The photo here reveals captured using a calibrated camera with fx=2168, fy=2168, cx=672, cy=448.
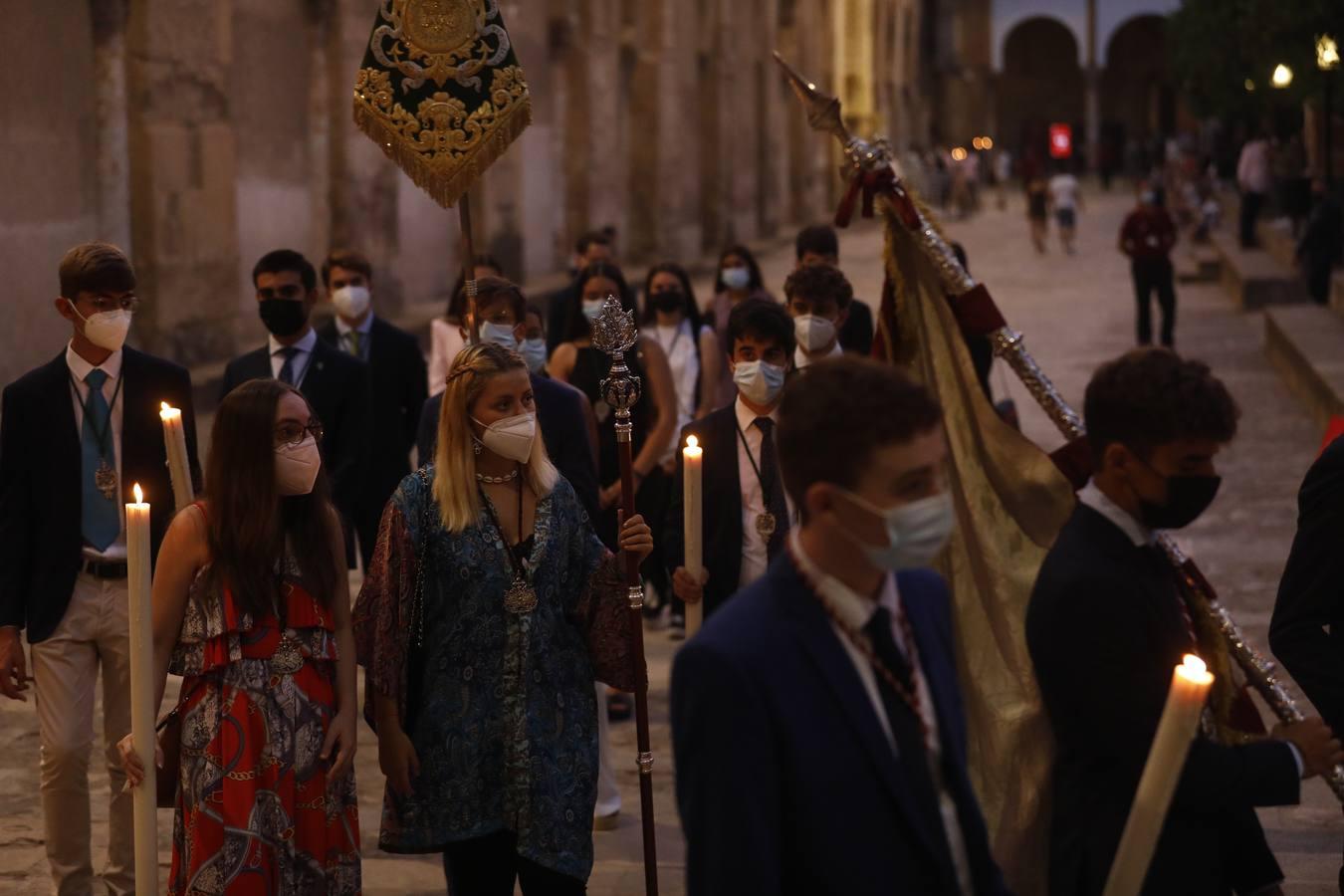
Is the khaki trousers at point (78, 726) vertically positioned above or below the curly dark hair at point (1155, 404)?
below

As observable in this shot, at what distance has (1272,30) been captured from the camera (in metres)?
23.7

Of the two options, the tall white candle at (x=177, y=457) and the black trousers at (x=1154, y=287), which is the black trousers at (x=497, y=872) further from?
the black trousers at (x=1154, y=287)

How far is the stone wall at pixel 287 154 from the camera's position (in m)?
14.1

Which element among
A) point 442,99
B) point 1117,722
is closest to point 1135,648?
point 1117,722

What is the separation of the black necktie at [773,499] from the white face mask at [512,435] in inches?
41.1

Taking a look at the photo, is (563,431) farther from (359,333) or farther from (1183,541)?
(1183,541)

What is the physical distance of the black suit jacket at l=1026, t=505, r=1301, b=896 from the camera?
355cm

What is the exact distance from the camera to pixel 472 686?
16.2 ft

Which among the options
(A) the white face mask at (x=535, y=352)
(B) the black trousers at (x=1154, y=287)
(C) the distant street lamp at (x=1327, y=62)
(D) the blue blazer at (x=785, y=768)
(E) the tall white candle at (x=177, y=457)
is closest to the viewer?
(D) the blue blazer at (x=785, y=768)

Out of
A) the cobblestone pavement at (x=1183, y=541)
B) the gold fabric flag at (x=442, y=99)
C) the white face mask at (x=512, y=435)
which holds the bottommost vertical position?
the cobblestone pavement at (x=1183, y=541)

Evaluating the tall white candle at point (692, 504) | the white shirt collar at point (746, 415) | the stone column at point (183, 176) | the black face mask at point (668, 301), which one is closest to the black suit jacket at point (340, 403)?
the white shirt collar at point (746, 415)

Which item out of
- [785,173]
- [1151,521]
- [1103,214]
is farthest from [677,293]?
[1103,214]

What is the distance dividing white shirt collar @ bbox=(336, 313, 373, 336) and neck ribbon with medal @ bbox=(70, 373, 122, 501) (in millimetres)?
2682

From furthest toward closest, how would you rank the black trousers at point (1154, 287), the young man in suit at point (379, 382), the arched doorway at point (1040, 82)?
the arched doorway at point (1040, 82) → the black trousers at point (1154, 287) → the young man in suit at point (379, 382)
